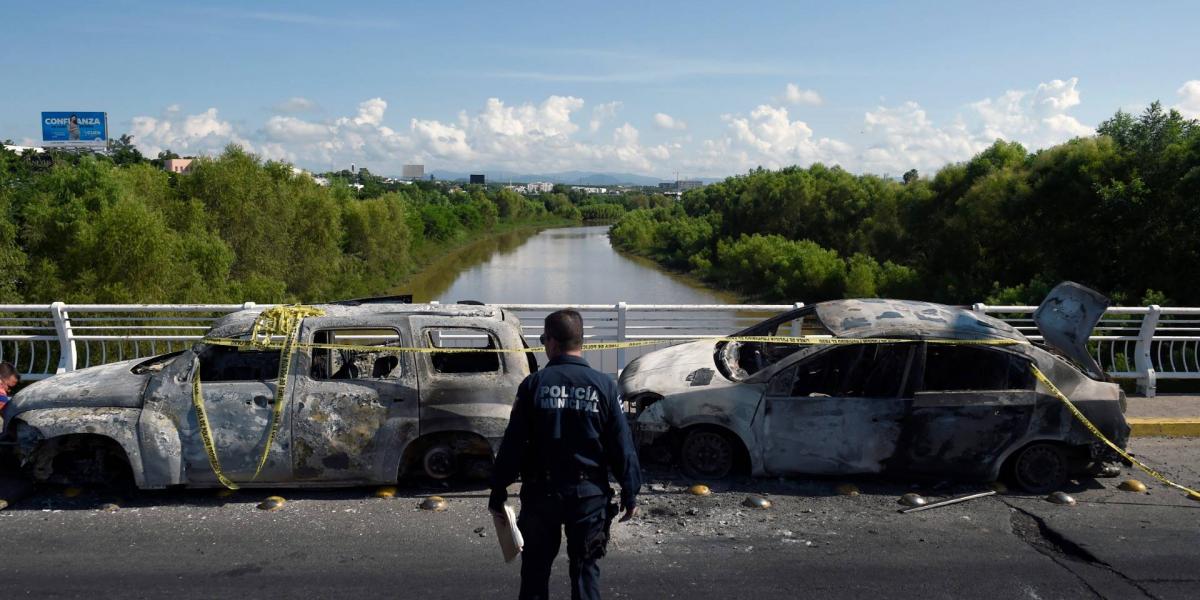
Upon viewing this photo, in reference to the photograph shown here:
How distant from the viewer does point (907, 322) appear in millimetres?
7488

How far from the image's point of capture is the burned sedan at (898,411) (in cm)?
717

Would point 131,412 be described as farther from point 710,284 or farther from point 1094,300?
point 710,284

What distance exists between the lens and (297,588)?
208 inches

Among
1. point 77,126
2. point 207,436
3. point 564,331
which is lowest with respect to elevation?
point 207,436

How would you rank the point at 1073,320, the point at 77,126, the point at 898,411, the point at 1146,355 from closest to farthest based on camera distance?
the point at 898,411
the point at 1073,320
the point at 1146,355
the point at 77,126

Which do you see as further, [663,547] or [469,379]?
[469,379]

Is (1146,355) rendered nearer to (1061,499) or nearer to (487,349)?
(1061,499)

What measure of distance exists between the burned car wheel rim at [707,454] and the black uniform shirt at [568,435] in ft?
11.0

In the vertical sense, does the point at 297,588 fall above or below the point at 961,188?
below

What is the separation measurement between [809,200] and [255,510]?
5728 cm

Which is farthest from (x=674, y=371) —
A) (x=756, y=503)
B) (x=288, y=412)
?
(x=288, y=412)

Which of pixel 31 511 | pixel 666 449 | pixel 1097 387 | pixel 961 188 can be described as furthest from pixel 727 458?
pixel 961 188

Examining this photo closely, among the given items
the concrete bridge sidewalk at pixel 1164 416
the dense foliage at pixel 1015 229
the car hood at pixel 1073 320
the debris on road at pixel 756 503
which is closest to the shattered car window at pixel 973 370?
the car hood at pixel 1073 320

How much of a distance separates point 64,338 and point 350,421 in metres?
5.09
